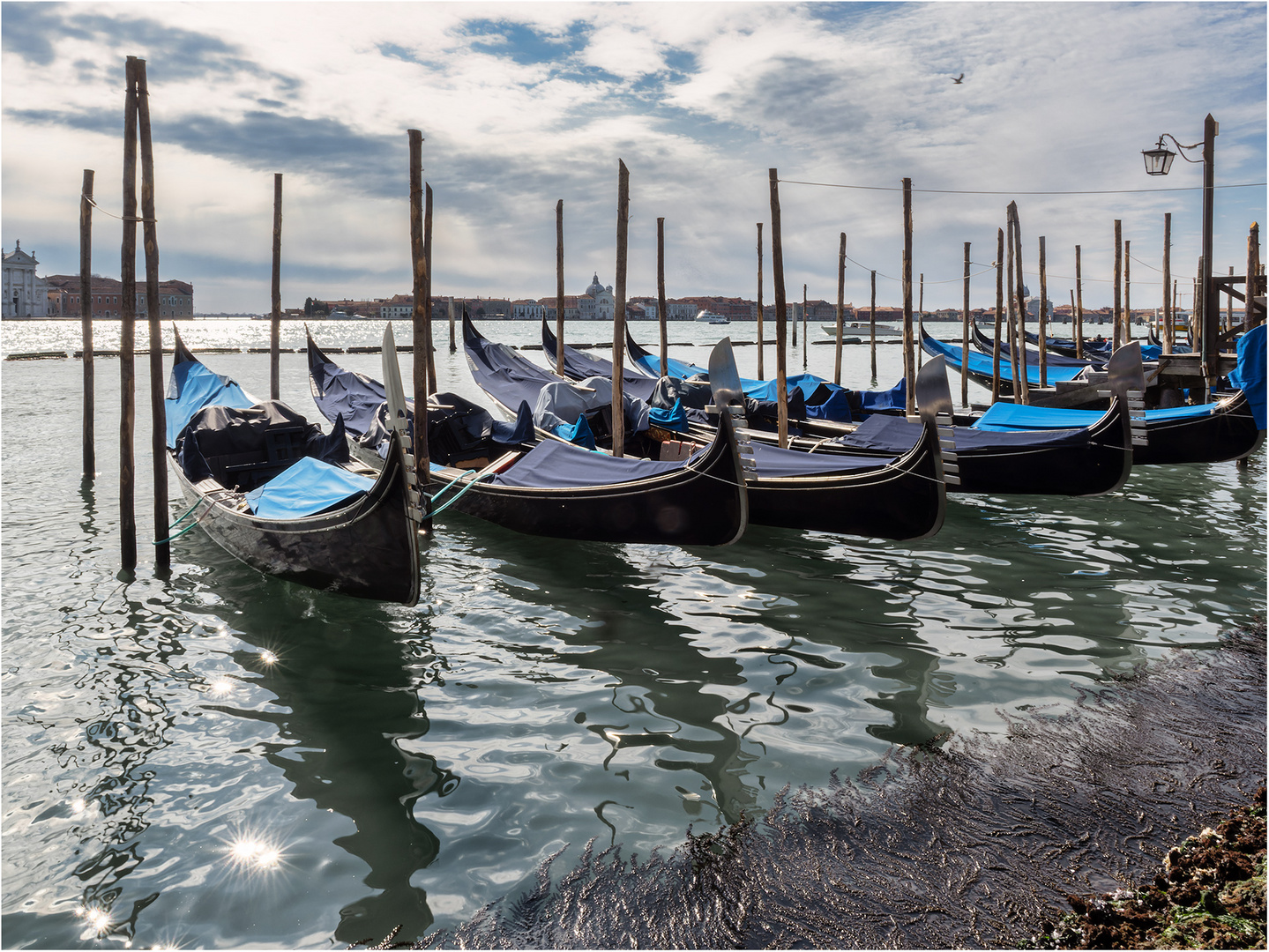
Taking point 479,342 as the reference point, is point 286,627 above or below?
below

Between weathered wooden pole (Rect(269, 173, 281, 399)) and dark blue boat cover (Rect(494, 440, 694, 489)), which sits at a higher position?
weathered wooden pole (Rect(269, 173, 281, 399))

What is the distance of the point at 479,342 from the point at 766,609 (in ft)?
27.4

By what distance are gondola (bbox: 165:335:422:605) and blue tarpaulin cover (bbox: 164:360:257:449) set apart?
0.03 m

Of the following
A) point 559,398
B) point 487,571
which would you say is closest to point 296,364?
point 559,398

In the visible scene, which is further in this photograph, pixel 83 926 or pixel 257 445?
pixel 257 445

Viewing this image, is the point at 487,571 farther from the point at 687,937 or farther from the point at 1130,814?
the point at 1130,814

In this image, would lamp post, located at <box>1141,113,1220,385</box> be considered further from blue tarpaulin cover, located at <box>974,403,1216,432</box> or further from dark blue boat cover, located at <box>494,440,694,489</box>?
dark blue boat cover, located at <box>494,440,694,489</box>

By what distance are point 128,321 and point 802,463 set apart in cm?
500

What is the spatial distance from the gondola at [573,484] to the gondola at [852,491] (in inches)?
28.6

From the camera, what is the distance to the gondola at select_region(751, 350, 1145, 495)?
22.8 feet

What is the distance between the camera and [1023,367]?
1266 centimetres

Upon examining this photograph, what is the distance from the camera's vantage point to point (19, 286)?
8325cm

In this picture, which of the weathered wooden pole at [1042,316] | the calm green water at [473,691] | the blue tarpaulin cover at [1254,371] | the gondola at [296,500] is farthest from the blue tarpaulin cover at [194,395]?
the weathered wooden pole at [1042,316]

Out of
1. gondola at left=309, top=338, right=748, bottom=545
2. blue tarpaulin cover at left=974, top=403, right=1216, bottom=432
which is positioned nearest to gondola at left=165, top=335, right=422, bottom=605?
gondola at left=309, top=338, right=748, bottom=545
